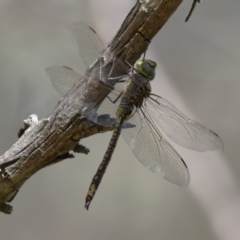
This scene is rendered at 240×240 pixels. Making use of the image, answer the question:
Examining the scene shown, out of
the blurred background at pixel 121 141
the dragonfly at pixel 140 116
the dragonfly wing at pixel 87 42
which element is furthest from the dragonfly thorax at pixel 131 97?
the blurred background at pixel 121 141

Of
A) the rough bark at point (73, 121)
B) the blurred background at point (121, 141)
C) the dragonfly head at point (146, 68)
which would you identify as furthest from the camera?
the blurred background at point (121, 141)

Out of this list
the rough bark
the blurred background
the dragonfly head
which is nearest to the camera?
the rough bark

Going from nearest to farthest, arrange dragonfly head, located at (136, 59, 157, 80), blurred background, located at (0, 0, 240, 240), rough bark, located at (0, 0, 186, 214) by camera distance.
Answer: rough bark, located at (0, 0, 186, 214) < dragonfly head, located at (136, 59, 157, 80) < blurred background, located at (0, 0, 240, 240)

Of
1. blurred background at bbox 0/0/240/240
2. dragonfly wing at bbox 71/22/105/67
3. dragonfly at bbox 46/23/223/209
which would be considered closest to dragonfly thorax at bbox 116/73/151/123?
dragonfly at bbox 46/23/223/209

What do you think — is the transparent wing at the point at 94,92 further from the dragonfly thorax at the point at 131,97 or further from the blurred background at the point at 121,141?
the blurred background at the point at 121,141

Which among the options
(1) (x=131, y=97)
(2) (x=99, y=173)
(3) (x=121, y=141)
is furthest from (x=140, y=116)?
(3) (x=121, y=141)

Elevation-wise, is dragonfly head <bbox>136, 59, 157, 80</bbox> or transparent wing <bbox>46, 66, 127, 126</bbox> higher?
dragonfly head <bbox>136, 59, 157, 80</bbox>

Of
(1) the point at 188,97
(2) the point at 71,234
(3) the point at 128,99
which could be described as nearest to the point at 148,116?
(3) the point at 128,99

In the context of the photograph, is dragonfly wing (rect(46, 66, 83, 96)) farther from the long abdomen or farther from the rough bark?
the long abdomen
